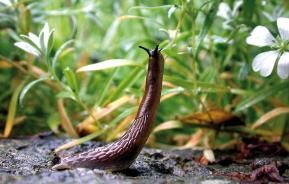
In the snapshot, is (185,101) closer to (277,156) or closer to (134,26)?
(277,156)

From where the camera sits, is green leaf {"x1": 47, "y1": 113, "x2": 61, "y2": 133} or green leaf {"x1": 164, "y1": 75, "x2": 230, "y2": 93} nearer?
green leaf {"x1": 164, "y1": 75, "x2": 230, "y2": 93}

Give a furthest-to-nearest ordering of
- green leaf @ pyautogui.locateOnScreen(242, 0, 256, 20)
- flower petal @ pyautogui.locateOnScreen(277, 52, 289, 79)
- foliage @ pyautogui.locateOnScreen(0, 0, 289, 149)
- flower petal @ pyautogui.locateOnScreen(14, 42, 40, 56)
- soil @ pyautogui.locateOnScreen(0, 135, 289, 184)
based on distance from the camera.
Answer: green leaf @ pyautogui.locateOnScreen(242, 0, 256, 20)
foliage @ pyautogui.locateOnScreen(0, 0, 289, 149)
flower petal @ pyautogui.locateOnScreen(14, 42, 40, 56)
flower petal @ pyautogui.locateOnScreen(277, 52, 289, 79)
soil @ pyautogui.locateOnScreen(0, 135, 289, 184)

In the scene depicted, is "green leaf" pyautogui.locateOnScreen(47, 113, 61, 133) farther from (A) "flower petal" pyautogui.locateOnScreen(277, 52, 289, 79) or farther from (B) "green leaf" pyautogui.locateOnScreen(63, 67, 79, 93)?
(A) "flower petal" pyautogui.locateOnScreen(277, 52, 289, 79)

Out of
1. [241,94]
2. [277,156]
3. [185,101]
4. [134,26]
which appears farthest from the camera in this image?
[134,26]

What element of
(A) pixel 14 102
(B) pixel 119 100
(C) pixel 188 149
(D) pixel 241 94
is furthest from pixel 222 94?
(A) pixel 14 102

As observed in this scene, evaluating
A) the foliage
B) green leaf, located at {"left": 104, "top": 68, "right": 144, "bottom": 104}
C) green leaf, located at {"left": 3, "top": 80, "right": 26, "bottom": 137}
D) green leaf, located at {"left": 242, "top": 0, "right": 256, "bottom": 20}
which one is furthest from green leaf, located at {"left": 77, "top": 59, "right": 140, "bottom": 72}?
green leaf, located at {"left": 242, "top": 0, "right": 256, "bottom": 20}

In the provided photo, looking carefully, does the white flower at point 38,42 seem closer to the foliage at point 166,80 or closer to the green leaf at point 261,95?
the foliage at point 166,80
